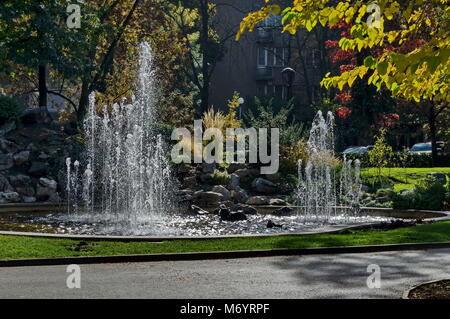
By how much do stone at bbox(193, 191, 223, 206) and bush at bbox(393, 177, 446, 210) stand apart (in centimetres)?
586

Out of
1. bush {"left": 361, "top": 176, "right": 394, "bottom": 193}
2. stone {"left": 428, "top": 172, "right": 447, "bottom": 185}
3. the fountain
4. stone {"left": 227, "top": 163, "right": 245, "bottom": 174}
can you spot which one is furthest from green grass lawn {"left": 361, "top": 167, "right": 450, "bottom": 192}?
stone {"left": 227, "top": 163, "right": 245, "bottom": 174}

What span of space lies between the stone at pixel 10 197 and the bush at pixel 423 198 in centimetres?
1241

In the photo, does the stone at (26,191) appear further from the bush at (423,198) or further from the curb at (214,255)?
the curb at (214,255)

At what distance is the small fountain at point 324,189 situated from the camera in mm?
22203

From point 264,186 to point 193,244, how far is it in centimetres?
1394

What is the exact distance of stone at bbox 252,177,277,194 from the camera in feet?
90.0

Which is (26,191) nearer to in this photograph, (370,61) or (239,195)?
(239,195)

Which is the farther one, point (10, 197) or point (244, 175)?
point (244, 175)

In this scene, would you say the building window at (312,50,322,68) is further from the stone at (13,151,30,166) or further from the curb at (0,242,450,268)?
the curb at (0,242,450,268)

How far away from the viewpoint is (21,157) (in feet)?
90.3

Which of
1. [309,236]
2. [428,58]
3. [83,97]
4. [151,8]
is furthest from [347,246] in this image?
[151,8]

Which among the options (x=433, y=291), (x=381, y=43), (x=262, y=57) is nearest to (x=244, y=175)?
(x=433, y=291)

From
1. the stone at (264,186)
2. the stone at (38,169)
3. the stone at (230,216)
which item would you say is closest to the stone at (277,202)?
the stone at (264,186)

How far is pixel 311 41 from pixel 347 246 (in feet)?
160
